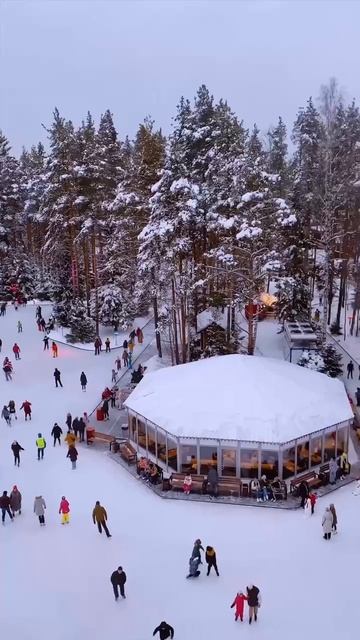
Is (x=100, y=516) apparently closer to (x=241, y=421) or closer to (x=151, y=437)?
(x=151, y=437)

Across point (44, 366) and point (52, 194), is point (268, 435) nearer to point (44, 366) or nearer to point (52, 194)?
point (44, 366)

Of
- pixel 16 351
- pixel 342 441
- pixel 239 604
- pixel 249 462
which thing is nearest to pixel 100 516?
pixel 239 604

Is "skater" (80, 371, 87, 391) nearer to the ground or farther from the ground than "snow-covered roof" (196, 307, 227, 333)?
nearer to the ground

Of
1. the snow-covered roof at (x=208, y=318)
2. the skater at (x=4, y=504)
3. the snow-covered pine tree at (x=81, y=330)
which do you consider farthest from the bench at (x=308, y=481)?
the snow-covered pine tree at (x=81, y=330)

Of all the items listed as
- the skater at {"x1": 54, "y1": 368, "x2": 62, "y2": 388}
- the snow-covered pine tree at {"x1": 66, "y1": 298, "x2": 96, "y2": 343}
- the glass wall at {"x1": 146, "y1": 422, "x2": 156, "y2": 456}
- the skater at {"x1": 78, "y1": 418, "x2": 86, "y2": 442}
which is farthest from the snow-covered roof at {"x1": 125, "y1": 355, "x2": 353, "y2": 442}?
the snow-covered pine tree at {"x1": 66, "y1": 298, "x2": 96, "y2": 343}

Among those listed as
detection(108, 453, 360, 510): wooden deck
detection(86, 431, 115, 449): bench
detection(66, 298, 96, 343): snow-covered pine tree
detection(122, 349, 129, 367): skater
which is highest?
detection(66, 298, 96, 343): snow-covered pine tree

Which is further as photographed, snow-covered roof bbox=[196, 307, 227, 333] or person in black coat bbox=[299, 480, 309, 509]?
snow-covered roof bbox=[196, 307, 227, 333]

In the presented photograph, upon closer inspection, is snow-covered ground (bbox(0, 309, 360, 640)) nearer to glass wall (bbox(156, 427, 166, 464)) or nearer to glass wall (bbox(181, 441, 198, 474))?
glass wall (bbox(156, 427, 166, 464))

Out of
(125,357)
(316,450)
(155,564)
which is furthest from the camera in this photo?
(125,357)
